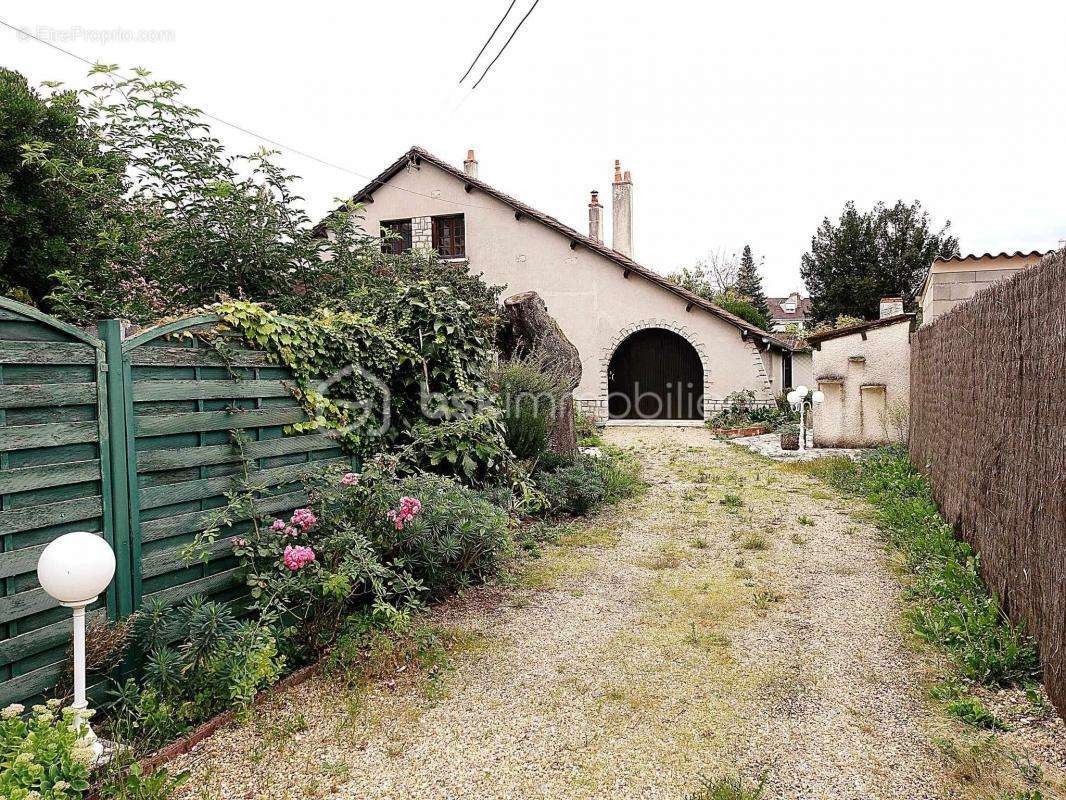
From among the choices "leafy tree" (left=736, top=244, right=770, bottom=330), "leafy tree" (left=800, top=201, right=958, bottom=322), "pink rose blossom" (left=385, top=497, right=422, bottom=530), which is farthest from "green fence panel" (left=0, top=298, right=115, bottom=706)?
"leafy tree" (left=736, top=244, right=770, bottom=330)

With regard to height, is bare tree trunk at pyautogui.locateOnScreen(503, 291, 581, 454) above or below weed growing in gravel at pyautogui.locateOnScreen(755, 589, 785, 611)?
above

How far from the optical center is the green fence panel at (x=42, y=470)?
2.32 m

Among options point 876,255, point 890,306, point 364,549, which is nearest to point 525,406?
point 364,549

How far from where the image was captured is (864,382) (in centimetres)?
1049

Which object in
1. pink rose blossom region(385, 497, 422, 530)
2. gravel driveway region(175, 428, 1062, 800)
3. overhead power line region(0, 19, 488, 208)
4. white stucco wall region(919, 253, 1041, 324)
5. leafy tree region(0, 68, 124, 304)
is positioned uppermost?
overhead power line region(0, 19, 488, 208)

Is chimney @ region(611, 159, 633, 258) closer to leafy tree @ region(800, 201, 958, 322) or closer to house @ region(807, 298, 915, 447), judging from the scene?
house @ region(807, 298, 915, 447)

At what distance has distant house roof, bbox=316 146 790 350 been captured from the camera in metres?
15.7

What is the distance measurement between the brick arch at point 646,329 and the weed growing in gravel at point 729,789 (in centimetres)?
1433

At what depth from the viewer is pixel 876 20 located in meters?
6.30

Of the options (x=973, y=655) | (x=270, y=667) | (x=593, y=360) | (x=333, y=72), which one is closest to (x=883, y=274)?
(x=593, y=360)

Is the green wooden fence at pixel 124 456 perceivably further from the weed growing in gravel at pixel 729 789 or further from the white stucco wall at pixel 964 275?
the white stucco wall at pixel 964 275

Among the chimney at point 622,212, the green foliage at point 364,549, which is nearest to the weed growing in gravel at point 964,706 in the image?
the green foliage at point 364,549

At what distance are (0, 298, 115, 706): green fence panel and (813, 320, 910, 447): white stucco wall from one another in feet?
34.4

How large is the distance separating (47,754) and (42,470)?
101cm
